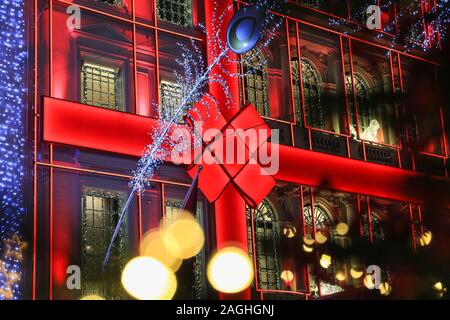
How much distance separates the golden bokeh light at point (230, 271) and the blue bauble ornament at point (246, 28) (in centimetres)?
559

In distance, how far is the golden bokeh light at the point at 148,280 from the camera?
39.4 feet

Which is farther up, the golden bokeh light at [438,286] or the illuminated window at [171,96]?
the illuminated window at [171,96]

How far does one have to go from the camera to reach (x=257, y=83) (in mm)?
18219

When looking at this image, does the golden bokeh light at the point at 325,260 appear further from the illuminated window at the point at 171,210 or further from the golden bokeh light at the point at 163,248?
the illuminated window at the point at 171,210

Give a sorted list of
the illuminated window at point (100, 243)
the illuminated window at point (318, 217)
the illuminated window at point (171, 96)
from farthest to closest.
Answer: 1. the illuminated window at point (318, 217)
2. the illuminated window at point (171, 96)
3. the illuminated window at point (100, 243)

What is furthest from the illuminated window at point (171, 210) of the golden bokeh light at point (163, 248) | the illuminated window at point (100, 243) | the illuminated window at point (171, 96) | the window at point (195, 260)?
the illuminated window at point (171, 96)

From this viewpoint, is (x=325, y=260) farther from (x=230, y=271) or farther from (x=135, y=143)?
(x=135, y=143)

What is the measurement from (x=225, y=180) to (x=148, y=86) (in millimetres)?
3372

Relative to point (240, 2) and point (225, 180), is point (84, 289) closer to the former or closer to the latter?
point (225, 180)

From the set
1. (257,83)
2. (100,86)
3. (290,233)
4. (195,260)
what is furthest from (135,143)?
(290,233)

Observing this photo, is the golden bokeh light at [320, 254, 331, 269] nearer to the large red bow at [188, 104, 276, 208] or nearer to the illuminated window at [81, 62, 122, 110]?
the large red bow at [188, 104, 276, 208]
